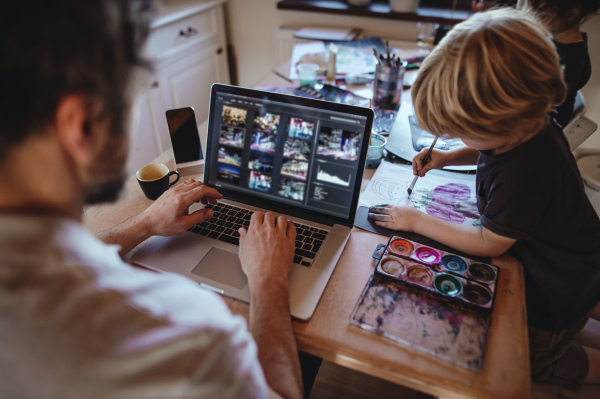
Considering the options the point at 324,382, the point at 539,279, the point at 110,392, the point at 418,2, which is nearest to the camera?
the point at 110,392

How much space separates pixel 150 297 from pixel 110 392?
0.31 feet

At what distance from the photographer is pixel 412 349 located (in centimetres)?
61

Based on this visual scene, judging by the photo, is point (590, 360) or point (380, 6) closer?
point (590, 360)

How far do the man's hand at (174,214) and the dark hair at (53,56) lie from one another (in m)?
0.45

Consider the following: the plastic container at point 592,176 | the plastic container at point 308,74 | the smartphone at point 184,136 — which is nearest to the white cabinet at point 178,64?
the plastic container at point 308,74

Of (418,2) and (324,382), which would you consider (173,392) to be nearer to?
Answer: (324,382)

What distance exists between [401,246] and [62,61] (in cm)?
67

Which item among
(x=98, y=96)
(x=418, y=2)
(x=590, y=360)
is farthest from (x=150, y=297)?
(x=418, y=2)

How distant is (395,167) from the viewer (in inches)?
43.7

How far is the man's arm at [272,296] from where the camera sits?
593 mm

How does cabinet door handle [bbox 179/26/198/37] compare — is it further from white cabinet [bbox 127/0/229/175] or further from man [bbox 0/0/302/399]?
man [bbox 0/0/302/399]

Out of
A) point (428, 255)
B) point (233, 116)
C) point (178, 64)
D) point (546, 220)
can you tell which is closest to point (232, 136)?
point (233, 116)

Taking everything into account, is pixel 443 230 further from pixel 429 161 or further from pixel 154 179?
pixel 154 179

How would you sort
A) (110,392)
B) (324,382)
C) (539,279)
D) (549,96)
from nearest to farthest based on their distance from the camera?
(110,392) → (549,96) → (539,279) → (324,382)
